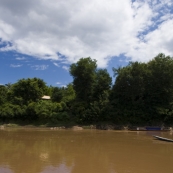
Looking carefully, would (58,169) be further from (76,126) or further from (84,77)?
(84,77)

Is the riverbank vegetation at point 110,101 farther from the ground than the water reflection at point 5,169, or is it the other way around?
the riverbank vegetation at point 110,101

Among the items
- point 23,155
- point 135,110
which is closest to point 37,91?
point 135,110

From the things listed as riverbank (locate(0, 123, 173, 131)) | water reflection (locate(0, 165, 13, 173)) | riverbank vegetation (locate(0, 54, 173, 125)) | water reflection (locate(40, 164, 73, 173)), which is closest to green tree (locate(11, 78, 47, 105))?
riverbank vegetation (locate(0, 54, 173, 125))

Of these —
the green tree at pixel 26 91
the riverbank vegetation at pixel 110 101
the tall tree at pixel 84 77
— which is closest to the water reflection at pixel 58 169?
the riverbank vegetation at pixel 110 101

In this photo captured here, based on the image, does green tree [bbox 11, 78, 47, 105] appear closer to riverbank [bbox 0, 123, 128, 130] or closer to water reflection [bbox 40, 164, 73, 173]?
riverbank [bbox 0, 123, 128, 130]

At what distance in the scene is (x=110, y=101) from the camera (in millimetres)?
36781

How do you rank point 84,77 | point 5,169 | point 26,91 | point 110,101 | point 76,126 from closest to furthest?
point 5,169 < point 76,126 < point 110,101 < point 84,77 < point 26,91

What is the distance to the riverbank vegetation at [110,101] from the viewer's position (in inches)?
1373

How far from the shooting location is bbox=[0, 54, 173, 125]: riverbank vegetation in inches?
1373

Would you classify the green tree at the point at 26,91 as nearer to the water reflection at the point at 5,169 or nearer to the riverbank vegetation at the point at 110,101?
the riverbank vegetation at the point at 110,101

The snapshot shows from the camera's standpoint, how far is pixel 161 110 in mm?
33656

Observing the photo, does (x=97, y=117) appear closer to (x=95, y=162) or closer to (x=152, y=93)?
(x=152, y=93)

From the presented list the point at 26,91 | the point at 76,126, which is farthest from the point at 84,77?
the point at 26,91

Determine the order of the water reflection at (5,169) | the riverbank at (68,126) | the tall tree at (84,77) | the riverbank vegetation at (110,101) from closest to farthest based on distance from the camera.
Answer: the water reflection at (5,169) < the riverbank at (68,126) < the riverbank vegetation at (110,101) < the tall tree at (84,77)
